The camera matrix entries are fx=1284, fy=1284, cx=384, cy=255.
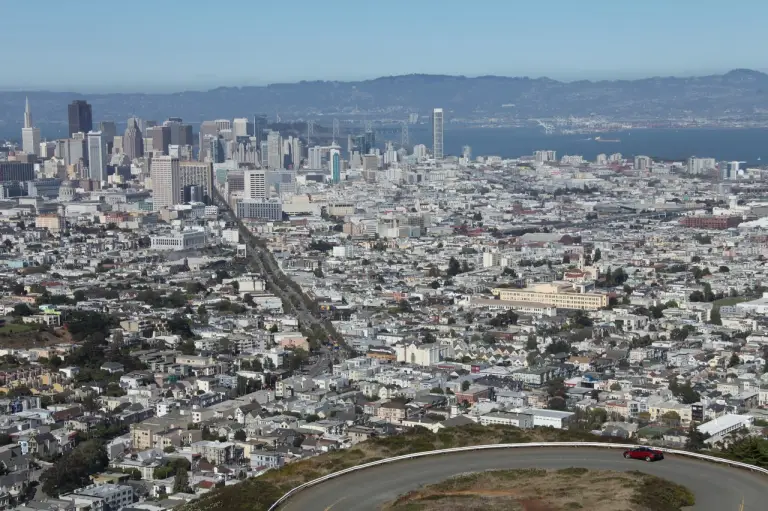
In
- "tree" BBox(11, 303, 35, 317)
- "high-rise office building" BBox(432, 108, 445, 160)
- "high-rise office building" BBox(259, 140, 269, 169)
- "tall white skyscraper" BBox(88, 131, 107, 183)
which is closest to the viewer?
"tree" BBox(11, 303, 35, 317)

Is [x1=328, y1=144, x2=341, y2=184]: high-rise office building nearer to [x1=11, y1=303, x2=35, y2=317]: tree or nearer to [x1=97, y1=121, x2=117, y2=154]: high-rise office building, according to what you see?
[x1=97, y1=121, x2=117, y2=154]: high-rise office building

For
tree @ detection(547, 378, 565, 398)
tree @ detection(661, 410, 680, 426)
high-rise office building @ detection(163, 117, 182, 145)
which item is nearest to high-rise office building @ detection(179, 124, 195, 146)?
high-rise office building @ detection(163, 117, 182, 145)

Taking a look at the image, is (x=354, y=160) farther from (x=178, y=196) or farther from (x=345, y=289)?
(x=345, y=289)

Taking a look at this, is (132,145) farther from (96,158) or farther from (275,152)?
(275,152)

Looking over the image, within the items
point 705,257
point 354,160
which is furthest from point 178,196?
point 705,257

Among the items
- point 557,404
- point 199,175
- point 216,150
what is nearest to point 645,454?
point 557,404
